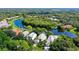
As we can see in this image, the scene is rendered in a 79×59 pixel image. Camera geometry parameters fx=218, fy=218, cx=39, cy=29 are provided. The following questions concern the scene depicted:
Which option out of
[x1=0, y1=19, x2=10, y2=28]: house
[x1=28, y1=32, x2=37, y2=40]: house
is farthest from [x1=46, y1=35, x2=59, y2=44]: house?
[x1=0, y1=19, x2=10, y2=28]: house

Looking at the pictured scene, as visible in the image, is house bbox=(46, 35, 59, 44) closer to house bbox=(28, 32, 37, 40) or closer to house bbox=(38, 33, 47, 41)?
house bbox=(38, 33, 47, 41)

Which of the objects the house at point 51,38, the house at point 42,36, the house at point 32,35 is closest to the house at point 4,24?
the house at point 32,35

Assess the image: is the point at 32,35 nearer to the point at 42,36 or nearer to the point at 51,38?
the point at 42,36

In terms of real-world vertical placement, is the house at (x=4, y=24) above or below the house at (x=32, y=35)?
above

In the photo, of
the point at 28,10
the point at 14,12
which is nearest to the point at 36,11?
the point at 28,10

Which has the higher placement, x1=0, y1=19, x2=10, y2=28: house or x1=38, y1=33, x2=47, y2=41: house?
x1=0, y1=19, x2=10, y2=28: house

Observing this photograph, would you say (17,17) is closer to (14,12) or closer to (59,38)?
(14,12)

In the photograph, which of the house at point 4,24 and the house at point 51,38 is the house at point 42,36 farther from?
the house at point 4,24

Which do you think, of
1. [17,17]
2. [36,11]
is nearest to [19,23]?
[17,17]
